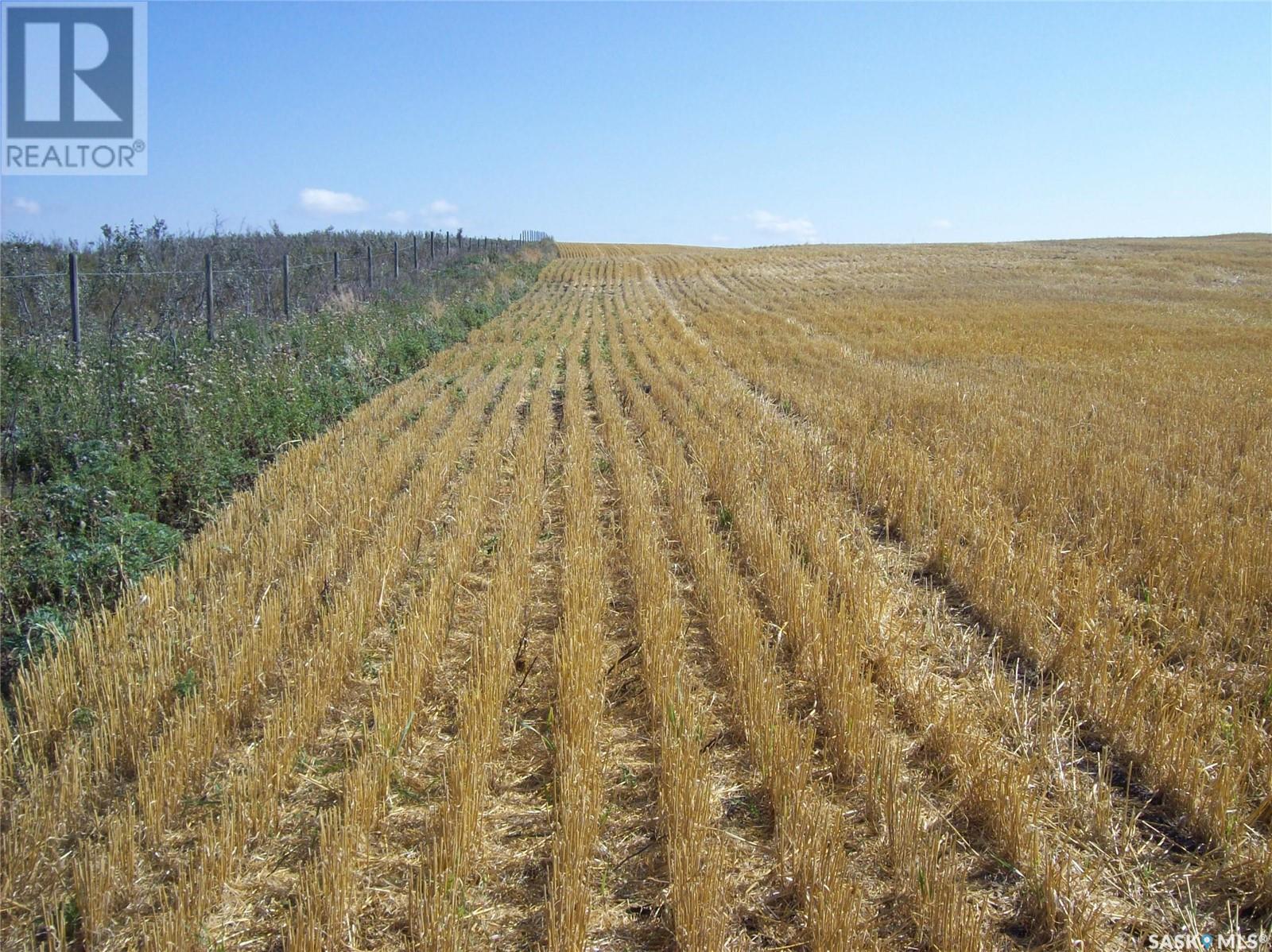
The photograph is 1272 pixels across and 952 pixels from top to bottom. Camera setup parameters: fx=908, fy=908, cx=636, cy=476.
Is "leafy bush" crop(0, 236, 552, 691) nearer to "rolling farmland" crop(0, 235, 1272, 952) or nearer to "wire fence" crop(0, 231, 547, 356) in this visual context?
"rolling farmland" crop(0, 235, 1272, 952)

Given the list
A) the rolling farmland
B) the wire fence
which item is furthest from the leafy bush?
the wire fence

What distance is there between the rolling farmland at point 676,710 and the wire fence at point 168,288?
5.06m

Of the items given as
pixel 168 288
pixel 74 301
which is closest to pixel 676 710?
pixel 74 301

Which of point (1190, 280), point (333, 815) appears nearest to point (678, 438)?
point (333, 815)

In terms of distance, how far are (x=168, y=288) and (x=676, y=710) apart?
13645 millimetres

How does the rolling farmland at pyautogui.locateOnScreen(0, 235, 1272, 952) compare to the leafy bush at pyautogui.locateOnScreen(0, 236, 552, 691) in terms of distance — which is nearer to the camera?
the rolling farmland at pyautogui.locateOnScreen(0, 235, 1272, 952)

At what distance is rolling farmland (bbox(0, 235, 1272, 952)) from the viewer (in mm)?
3199

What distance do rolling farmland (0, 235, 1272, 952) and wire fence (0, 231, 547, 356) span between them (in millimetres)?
5063

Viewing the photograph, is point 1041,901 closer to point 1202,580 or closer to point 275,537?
point 1202,580

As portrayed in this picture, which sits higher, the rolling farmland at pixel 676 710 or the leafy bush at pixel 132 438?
the leafy bush at pixel 132 438

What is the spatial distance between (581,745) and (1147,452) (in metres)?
7.87

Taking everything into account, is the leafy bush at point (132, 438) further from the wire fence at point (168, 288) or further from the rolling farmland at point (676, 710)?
the wire fence at point (168, 288)

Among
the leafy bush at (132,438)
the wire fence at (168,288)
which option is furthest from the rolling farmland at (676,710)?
the wire fence at (168,288)

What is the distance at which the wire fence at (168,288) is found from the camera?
474 inches
